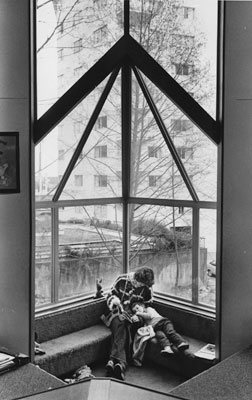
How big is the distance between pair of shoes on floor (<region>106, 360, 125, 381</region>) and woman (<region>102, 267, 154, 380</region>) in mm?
29

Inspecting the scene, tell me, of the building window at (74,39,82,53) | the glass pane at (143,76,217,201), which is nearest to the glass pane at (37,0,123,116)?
the building window at (74,39,82,53)

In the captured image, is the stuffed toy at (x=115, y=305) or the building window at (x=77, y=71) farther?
the stuffed toy at (x=115, y=305)

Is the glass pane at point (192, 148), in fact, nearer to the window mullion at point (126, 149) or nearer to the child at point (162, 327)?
the window mullion at point (126, 149)

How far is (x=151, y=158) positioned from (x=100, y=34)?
145cm

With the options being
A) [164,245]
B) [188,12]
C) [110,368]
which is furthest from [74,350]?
[188,12]

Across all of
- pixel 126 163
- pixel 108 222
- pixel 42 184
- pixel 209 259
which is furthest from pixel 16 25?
pixel 209 259

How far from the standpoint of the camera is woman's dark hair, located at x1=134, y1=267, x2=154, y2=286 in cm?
468

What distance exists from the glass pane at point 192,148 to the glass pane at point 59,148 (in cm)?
76

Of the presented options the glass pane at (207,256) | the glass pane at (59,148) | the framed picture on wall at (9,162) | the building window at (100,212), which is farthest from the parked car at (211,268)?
the framed picture on wall at (9,162)

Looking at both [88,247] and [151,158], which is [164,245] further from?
[151,158]

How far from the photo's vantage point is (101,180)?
491cm

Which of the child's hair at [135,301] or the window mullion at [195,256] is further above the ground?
the window mullion at [195,256]

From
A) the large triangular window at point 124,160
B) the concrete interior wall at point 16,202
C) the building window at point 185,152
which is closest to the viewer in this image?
the concrete interior wall at point 16,202

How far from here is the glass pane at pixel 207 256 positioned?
170 inches
